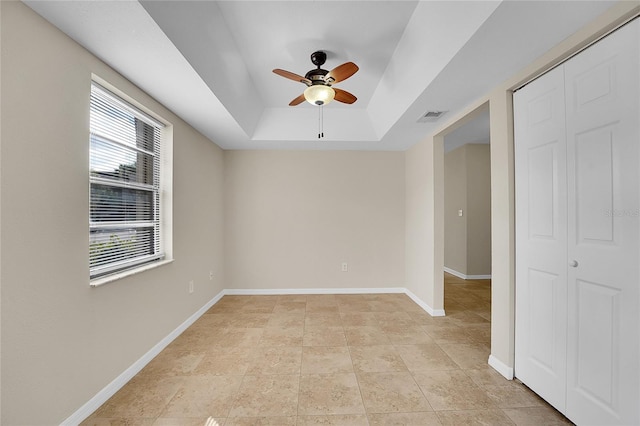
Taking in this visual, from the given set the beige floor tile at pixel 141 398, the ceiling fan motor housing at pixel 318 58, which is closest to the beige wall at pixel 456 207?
the ceiling fan motor housing at pixel 318 58

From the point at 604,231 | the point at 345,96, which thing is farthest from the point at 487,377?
the point at 345,96

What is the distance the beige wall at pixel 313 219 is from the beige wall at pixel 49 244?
7.24 feet

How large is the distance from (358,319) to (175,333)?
207 centimetres

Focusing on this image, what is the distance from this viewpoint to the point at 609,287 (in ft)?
4.56

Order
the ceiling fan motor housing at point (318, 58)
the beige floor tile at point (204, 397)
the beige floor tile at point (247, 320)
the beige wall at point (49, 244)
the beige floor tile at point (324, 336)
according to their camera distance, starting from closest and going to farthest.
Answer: the beige wall at point (49, 244) → the beige floor tile at point (204, 397) → the ceiling fan motor housing at point (318, 58) → the beige floor tile at point (324, 336) → the beige floor tile at point (247, 320)

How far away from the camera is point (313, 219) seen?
14.1 ft

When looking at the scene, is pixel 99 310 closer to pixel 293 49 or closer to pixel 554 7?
pixel 293 49

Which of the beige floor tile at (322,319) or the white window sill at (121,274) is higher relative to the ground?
the white window sill at (121,274)

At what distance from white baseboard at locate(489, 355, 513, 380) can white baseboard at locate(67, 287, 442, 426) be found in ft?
3.68

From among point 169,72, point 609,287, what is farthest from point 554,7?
point 169,72

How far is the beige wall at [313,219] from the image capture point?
4.25 metres

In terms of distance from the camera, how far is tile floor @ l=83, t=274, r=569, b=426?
1675 millimetres

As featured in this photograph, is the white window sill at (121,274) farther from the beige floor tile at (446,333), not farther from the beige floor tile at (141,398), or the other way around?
the beige floor tile at (446,333)

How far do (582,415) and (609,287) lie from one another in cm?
80
